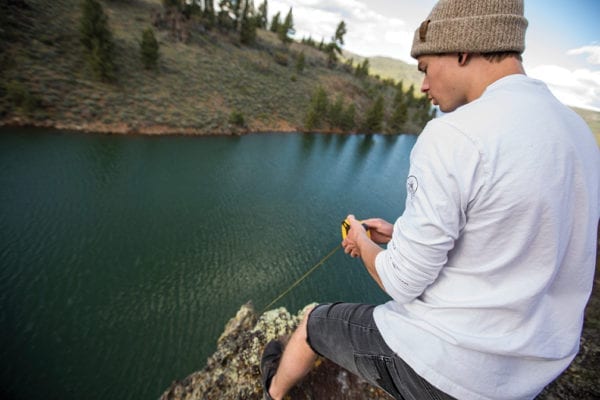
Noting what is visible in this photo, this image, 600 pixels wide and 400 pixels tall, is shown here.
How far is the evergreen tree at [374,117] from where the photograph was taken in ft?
120

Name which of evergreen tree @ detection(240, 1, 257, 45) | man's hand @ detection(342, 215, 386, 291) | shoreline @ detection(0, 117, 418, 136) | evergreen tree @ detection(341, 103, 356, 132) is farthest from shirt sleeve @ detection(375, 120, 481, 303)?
evergreen tree @ detection(240, 1, 257, 45)

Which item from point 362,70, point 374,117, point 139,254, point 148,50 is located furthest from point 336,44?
point 139,254

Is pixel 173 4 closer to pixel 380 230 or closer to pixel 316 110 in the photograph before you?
pixel 316 110

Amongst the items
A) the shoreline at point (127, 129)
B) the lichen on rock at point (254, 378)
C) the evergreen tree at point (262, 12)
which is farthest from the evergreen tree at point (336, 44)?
the lichen on rock at point (254, 378)

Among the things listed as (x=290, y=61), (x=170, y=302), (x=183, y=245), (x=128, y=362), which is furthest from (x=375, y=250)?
(x=290, y=61)

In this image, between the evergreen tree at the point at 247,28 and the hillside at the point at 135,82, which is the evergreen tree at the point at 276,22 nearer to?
the evergreen tree at the point at 247,28

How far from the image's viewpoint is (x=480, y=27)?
96cm

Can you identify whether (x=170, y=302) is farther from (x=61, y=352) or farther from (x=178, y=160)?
(x=178, y=160)

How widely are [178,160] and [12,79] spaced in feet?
36.1

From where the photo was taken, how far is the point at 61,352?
5.51 meters

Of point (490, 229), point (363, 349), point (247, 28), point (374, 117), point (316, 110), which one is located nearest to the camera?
point (490, 229)

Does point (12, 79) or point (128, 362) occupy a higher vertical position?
point (12, 79)

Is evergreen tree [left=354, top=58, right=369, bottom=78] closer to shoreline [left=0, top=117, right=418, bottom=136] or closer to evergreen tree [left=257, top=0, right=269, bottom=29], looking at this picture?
evergreen tree [left=257, top=0, right=269, bottom=29]

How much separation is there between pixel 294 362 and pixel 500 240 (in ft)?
4.98
